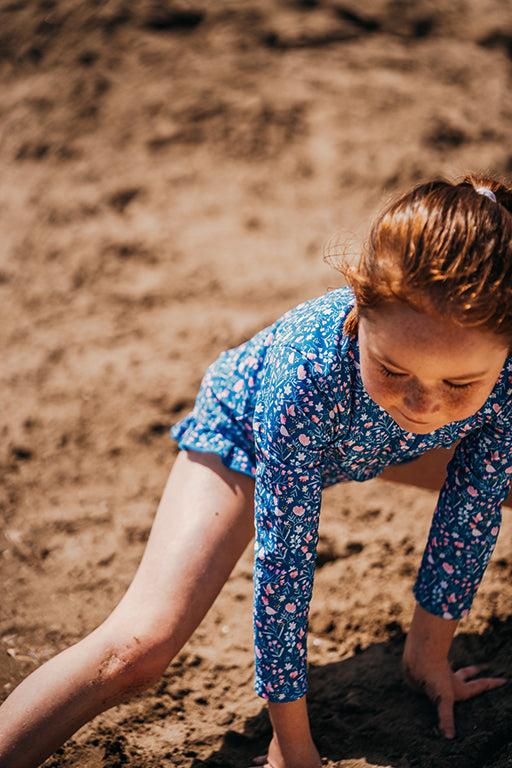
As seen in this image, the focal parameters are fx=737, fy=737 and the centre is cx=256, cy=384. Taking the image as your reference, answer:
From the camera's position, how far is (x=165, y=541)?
4.87 feet

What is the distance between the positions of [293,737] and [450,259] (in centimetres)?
95

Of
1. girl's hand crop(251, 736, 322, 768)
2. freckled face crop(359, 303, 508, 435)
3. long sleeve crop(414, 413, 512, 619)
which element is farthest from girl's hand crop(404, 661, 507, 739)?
freckled face crop(359, 303, 508, 435)

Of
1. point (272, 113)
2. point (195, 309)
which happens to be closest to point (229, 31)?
point (272, 113)

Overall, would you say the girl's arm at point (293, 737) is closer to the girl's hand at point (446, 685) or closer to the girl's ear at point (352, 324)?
the girl's hand at point (446, 685)

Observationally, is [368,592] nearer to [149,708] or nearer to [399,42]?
[149,708]

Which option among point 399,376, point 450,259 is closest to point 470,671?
point 399,376

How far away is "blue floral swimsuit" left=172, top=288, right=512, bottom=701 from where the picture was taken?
4.19 ft

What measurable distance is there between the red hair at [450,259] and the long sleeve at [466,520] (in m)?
0.41

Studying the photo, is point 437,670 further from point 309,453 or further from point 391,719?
point 309,453

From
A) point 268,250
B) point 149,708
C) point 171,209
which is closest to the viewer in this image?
point 149,708

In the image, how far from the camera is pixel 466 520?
148cm

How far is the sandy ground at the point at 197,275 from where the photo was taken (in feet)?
5.65

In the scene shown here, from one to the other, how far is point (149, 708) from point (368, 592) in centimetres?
63

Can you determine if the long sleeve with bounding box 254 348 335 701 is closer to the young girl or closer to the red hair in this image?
the young girl
